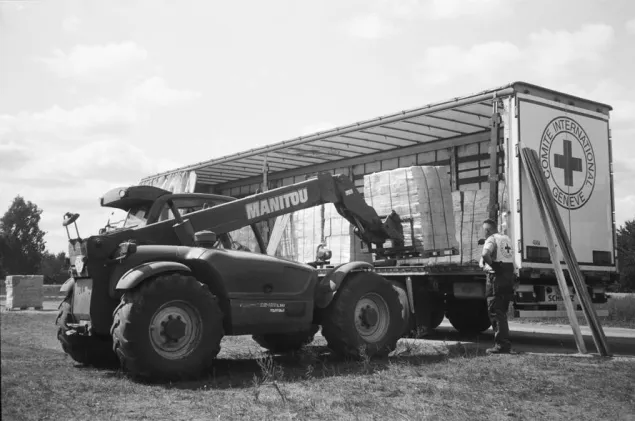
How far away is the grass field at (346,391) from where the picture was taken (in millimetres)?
5078

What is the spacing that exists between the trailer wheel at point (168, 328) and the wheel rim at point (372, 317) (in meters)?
2.11

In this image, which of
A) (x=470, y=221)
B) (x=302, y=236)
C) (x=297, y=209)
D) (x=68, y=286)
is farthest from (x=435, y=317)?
(x=68, y=286)

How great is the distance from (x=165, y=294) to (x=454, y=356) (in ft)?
12.8

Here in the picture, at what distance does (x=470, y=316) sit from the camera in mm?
12023

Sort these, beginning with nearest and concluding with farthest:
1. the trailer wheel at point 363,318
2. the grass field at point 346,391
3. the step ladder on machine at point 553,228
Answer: the grass field at point 346,391 < the trailer wheel at point 363,318 < the step ladder on machine at point 553,228

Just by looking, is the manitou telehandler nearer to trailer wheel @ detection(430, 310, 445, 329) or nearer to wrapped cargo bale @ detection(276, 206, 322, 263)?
trailer wheel @ detection(430, 310, 445, 329)

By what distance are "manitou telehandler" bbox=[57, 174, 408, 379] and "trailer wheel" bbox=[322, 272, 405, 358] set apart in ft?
0.04

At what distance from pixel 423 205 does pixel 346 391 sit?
5.09 m

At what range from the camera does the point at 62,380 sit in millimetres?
6559

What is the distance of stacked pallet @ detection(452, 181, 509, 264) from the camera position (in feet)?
36.4

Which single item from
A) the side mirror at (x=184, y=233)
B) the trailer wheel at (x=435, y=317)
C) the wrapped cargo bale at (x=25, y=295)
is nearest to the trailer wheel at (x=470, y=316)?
the trailer wheel at (x=435, y=317)

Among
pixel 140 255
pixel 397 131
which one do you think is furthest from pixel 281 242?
pixel 140 255

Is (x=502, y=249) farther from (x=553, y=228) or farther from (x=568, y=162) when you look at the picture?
(x=568, y=162)

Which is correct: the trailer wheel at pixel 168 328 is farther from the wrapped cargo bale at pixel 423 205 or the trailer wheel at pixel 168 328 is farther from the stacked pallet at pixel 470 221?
the stacked pallet at pixel 470 221
